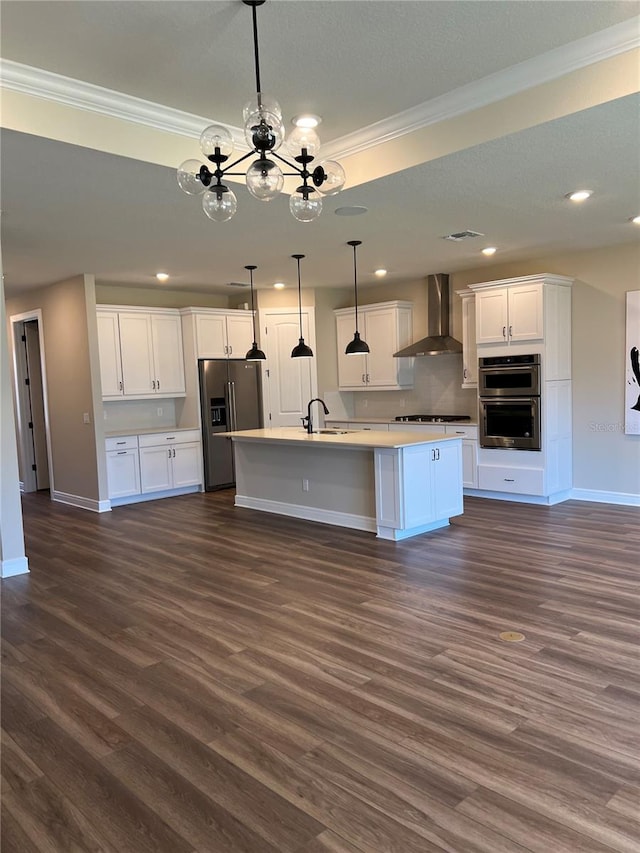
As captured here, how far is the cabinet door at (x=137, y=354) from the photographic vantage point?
300 inches

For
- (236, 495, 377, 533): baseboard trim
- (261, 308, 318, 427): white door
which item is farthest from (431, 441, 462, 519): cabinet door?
(261, 308, 318, 427): white door

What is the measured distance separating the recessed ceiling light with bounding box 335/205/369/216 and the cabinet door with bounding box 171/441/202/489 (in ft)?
14.0

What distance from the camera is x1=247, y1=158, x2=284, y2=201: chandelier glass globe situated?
8.02 feet

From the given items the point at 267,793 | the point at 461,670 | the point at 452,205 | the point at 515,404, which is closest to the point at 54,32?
the point at 452,205

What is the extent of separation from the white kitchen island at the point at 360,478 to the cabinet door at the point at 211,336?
6.07 feet

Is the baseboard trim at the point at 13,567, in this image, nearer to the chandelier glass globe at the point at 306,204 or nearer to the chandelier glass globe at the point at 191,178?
the chandelier glass globe at the point at 191,178

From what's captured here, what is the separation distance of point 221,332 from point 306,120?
16.3ft

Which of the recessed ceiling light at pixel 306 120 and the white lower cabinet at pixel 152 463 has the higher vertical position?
the recessed ceiling light at pixel 306 120

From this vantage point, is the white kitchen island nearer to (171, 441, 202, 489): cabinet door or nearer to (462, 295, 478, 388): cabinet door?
(171, 441, 202, 489): cabinet door

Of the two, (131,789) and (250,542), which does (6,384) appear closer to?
(250,542)

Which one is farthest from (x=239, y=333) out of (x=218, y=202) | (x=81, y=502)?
(x=218, y=202)

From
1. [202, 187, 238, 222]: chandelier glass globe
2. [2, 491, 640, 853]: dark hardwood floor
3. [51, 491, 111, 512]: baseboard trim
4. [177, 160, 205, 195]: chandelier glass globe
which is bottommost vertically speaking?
[2, 491, 640, 853]: dark hardwood floor

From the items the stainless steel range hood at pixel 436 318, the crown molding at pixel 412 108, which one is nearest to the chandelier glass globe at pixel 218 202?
the crown molding at pixel 412 108

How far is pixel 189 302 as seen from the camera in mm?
8688
